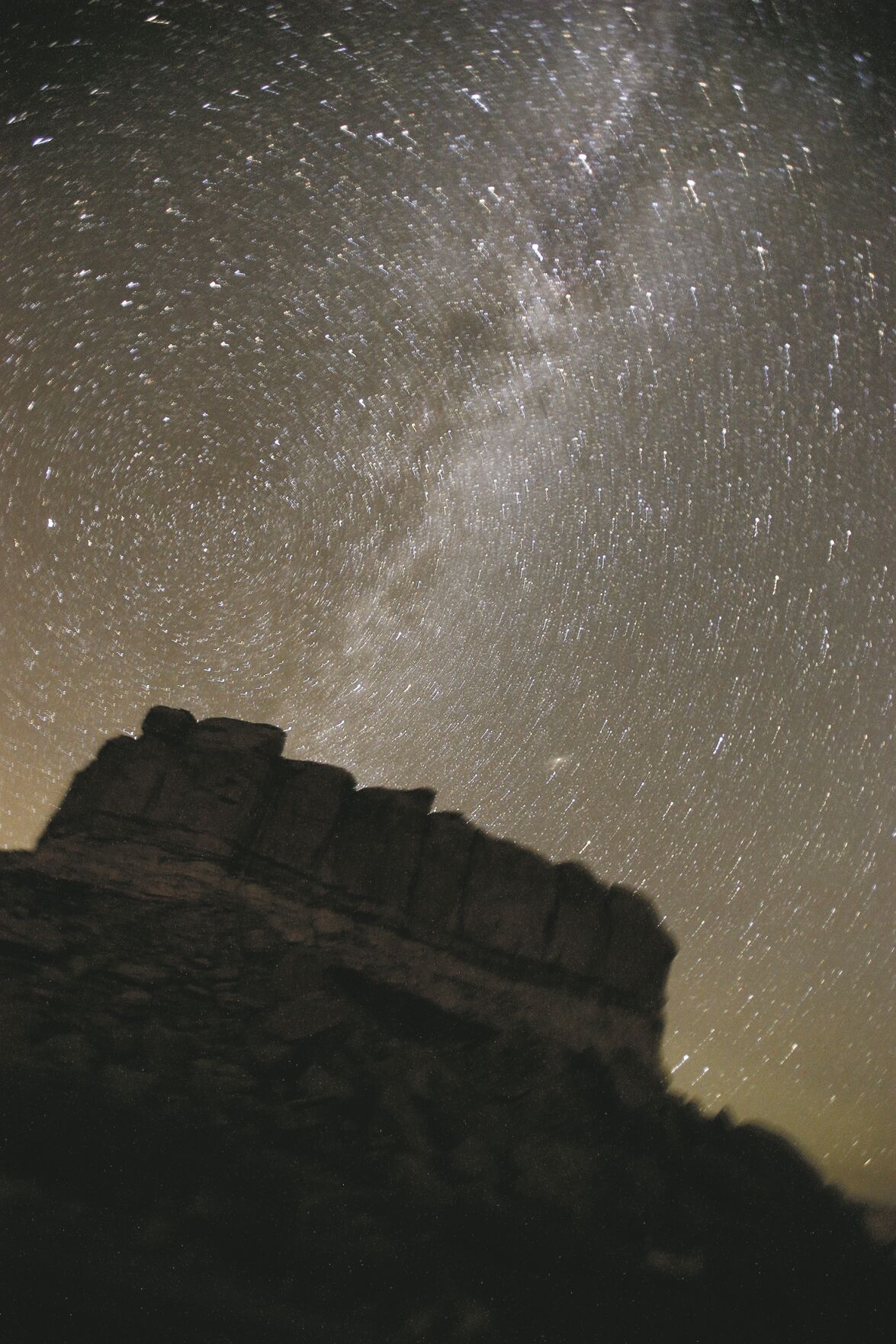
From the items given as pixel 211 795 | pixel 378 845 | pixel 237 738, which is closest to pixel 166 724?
pixel 237 738

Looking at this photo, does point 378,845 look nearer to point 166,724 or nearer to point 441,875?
point 441,875

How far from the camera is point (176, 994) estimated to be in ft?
18.8

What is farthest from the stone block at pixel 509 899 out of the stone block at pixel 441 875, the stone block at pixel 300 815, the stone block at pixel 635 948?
the stone block at pixel 300 815

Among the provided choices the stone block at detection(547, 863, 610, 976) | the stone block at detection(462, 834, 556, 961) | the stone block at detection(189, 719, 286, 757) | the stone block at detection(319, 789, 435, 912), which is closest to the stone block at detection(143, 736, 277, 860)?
the stone block at detection(189, 719, 286, 757)

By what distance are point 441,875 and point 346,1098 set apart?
2.27m

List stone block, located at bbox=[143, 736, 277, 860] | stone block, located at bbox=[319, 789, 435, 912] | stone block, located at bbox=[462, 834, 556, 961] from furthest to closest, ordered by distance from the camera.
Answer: stone block, located at bbox=[462, 834, 556, 961] < stone block, located at bbox=[319, 789, 435, 912] < stone block, located at bbox=[143, 736, 277, 860]

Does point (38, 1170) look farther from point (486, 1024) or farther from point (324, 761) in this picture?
point (486, 1024)

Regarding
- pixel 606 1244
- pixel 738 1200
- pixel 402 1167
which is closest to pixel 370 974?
pixel 402 1167

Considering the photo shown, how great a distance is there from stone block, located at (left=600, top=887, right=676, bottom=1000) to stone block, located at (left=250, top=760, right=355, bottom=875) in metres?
2.88

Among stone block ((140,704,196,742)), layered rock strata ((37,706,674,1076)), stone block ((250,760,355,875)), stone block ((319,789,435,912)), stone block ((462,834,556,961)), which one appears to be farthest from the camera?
stone block ((462,834,556,961))

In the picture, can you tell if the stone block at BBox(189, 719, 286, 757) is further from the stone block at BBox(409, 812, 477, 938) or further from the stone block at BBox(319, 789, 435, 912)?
the stone block at BBox(409, 812, 477, 938)

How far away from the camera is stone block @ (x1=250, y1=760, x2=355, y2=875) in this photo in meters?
6.96

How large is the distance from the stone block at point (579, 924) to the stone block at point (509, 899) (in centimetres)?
11

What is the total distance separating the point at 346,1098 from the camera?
542 cm
